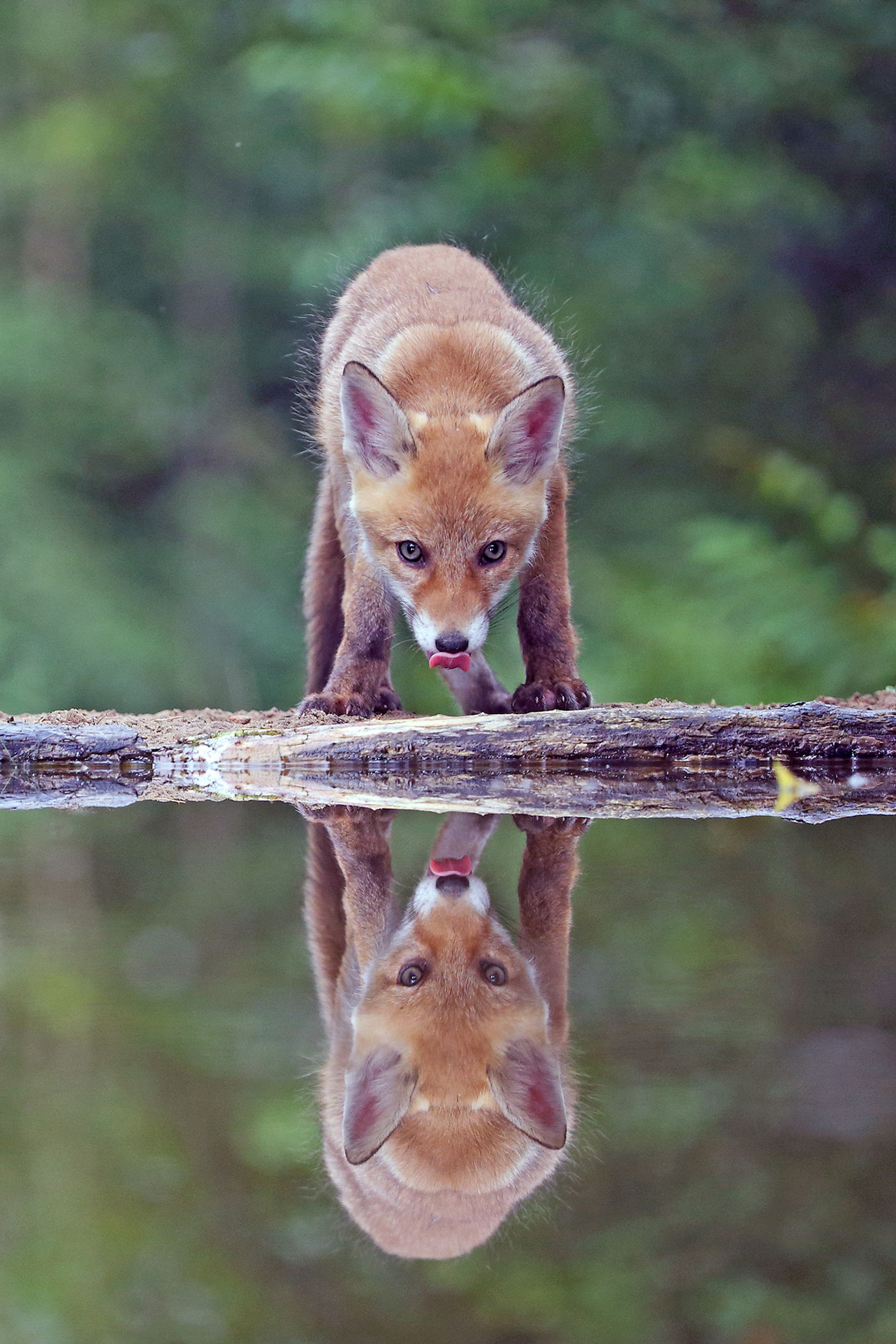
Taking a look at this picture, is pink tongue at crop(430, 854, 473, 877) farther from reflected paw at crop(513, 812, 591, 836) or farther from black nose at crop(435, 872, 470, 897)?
reflected paw at crop(513, 812, 591, 836)

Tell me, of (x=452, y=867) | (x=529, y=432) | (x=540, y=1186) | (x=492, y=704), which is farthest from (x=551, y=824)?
(x=492, y=704)

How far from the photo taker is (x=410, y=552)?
446 centimetres

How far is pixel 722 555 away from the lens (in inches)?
359

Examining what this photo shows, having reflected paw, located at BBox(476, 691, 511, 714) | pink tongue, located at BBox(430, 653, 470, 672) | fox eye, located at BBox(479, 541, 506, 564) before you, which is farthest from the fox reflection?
reflected paw, located at BBox(476, 691, 511, 714)

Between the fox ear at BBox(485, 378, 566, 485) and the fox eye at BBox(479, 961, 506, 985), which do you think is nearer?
the fox eye at BBox(479, 961, 506, 985)

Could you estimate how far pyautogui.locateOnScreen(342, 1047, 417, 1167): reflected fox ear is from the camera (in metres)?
1.49

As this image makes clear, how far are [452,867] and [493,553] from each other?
6.01ft

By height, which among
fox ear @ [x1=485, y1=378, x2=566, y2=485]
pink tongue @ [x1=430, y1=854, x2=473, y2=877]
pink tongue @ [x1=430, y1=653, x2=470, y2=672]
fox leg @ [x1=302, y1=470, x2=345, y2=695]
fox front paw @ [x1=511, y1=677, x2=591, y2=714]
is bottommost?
pink tongue @ [x1=430, y1=854, x2=473, y2=877]

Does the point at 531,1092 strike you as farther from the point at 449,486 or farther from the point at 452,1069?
the point at 449,486

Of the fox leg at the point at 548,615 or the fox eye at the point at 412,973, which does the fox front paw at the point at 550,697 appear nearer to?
the fox leg at the point at 548,615

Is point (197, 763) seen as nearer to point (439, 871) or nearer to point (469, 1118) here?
point (439, 871)

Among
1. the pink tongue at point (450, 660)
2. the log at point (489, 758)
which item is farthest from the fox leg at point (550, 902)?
the pink tongue at point (450, 660)

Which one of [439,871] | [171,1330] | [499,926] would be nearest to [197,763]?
[439,871]

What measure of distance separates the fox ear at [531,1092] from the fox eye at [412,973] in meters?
0.30
